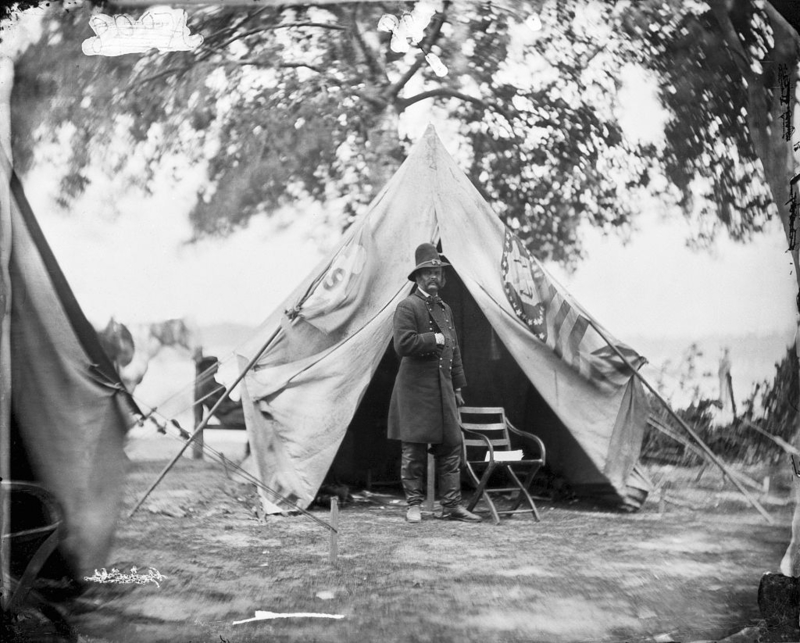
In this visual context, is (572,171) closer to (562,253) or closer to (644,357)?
(562,253)

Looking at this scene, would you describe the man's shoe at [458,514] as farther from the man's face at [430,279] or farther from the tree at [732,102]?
the tree at [732,102]

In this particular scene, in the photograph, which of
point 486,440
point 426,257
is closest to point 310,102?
point 426,257

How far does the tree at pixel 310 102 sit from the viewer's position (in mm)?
3498

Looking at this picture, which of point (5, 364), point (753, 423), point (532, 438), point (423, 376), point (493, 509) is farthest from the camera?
point (423, 376)

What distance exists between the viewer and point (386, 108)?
3527 mm

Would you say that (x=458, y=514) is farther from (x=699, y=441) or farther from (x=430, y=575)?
(x=699, y=441)

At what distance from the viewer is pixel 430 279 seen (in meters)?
4.05

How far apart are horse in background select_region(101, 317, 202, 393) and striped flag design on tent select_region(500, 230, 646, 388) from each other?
5.15 feet

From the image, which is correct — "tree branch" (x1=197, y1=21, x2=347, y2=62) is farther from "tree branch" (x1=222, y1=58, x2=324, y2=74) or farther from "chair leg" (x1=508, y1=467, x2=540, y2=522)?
"chair leg" (x1=508, y1=467, x2=540, y2=522)

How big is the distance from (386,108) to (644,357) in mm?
1609

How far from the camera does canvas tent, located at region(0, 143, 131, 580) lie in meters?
3.39

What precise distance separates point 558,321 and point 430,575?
137cm

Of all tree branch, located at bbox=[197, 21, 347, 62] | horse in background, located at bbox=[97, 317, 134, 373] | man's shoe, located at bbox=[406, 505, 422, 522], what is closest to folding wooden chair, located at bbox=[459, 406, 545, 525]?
man's shoe, located at bbox=[406, 505, 422, 522]

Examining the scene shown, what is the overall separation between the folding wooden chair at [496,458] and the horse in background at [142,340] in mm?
1491
